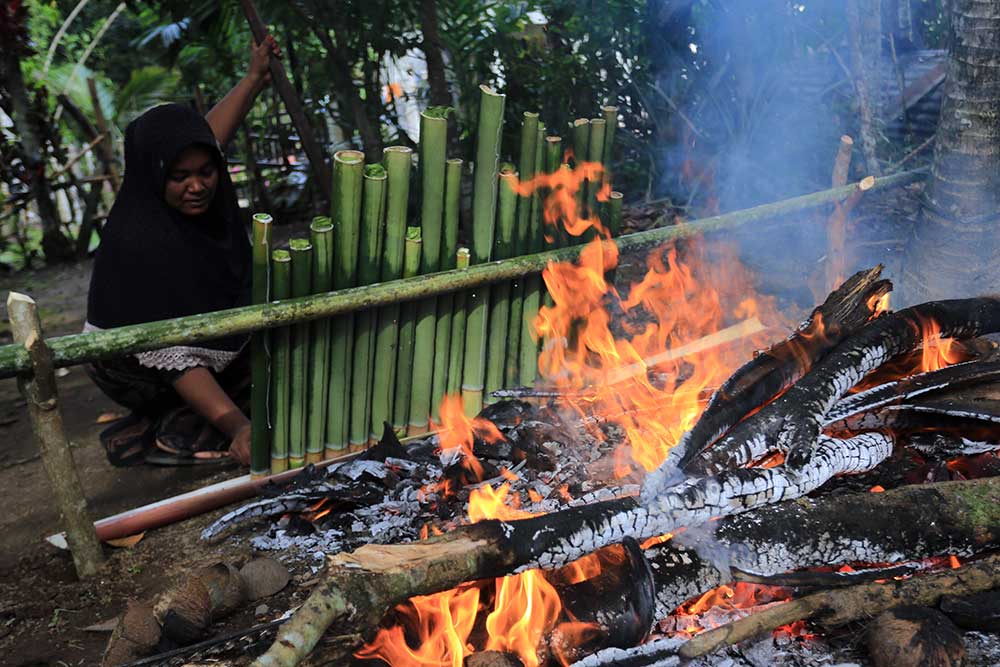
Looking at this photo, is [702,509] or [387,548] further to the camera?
[702,509]

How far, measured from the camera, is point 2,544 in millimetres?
3381

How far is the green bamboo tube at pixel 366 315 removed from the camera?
3275 millimetres

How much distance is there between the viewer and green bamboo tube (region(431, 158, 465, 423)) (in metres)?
3.51

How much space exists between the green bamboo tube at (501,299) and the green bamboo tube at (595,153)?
17.5 inches

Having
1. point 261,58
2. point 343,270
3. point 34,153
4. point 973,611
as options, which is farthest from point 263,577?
point 34,153

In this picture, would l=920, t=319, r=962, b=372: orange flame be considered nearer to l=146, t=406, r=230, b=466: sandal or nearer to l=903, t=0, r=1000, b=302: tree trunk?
l=903, t=0, r=1000, b=302: tree trunk

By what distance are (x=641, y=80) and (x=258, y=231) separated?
5.17 meters

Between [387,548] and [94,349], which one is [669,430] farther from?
[94,349]

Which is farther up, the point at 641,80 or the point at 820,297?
the point at 641,80

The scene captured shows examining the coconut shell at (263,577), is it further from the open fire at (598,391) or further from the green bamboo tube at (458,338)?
the green bamboo tube at (458,338)

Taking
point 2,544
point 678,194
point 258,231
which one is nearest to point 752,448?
point 258,231

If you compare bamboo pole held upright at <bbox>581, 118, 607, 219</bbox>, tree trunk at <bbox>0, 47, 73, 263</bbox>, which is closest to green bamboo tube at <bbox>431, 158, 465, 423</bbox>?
bamboo pole held upright at <bbox>581, 118, 607, 219</bbox>

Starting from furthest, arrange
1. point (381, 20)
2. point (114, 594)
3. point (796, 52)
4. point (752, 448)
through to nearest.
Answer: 1. point (796, 52)
2. point (381, 20)
3. point (114, 594)
4. point (752, 448)

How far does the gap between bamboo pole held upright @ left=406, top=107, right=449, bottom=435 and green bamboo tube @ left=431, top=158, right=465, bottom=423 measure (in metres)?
0.02
